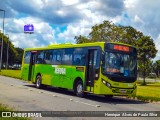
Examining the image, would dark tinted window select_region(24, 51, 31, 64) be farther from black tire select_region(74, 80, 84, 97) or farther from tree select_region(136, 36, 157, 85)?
tree select_region(136, 36, 157, 85)

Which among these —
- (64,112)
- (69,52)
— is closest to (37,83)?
(69,52)

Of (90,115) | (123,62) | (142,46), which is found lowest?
(90,115)

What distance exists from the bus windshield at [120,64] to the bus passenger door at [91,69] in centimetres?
84

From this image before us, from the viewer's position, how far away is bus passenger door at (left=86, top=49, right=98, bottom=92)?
2009cm

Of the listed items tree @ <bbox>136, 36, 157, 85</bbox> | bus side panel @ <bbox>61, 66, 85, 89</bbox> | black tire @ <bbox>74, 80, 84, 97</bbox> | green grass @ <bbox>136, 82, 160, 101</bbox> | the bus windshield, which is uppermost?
tree @ <bbox>136, 36, 157, 85</bbox>

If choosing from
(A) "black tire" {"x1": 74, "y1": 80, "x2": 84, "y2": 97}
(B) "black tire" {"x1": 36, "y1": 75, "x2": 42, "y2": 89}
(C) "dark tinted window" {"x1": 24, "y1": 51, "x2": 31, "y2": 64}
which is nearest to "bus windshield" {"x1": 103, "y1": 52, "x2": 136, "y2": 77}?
(A) "black tire" {"x1": 74, "y1": 80, "x2": 84, "y2": 97}

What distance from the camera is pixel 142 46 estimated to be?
60125mm

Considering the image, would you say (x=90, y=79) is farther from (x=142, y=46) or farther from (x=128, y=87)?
(x=142, y=46)

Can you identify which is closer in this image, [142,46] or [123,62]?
[123,62]

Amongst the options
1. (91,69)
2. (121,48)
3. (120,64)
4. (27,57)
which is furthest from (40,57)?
(120,64)

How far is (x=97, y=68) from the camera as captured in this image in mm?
19672

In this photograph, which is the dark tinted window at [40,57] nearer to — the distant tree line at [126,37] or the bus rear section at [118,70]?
the bus rear section at [118,70]

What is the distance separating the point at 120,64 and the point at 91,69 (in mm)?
1727

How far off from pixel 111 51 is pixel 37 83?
32.5 ft
